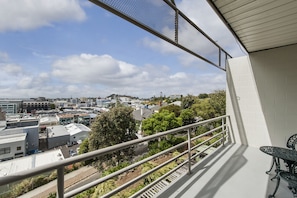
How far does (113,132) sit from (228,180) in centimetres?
1110

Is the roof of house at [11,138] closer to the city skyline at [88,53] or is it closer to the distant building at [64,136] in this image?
the city skyline at [88,53]

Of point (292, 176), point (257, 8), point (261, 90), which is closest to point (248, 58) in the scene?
point (261, 90)

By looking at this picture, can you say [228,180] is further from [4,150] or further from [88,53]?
[88,53]

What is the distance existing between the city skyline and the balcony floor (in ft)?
6.08

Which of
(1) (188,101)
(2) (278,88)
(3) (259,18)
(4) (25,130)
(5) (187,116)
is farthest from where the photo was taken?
(1) (188,101)

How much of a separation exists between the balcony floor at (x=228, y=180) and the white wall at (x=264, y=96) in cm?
75

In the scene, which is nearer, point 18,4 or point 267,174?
point 267,174

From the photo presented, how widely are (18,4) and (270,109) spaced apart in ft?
29.0

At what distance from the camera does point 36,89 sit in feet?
77.7

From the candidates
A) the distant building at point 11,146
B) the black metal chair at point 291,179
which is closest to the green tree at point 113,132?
the distant building at point 11,146

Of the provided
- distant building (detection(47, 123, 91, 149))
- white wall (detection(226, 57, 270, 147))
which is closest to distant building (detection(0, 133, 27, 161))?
distant building (detection(47, 123, 91, 149))

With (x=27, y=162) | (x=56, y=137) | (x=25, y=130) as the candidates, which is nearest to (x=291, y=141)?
(x=27, y=162)

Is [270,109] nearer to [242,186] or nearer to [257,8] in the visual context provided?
[242,186]

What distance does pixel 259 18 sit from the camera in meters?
1.98
